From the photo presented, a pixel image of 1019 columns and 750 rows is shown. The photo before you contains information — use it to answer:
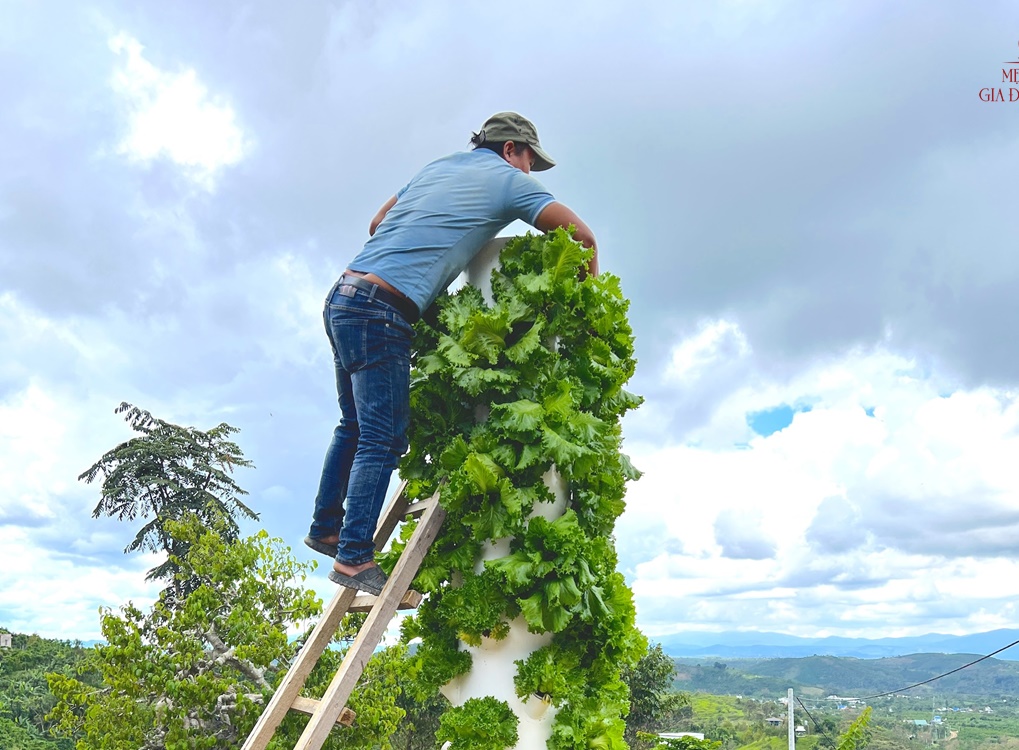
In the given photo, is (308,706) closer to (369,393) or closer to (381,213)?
(369,393)

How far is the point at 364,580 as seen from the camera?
4.11 metres

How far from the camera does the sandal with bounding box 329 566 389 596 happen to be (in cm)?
411

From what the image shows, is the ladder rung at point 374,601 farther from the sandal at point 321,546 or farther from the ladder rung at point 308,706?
the ladder rung at point 308,706

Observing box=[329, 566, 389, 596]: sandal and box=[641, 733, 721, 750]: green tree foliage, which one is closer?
box=[329, 566, 389, 596]: sandal

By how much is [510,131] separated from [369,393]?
159 cm

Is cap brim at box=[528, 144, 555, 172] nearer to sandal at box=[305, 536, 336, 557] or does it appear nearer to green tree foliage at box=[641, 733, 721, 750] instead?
sandal at box=[305, 536, 336, 557]

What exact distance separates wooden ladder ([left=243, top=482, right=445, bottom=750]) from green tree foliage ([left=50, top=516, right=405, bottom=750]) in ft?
15.1

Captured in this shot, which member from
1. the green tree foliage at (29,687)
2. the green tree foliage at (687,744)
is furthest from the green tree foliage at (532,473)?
the green tree foliage at (29,687)

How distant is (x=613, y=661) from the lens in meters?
4.17

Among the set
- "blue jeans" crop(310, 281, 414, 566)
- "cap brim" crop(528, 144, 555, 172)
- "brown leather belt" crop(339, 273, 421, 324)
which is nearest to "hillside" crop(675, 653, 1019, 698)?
"cap brim" crop(528, 144, 555, 172)

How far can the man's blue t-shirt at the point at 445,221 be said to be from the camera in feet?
13.6

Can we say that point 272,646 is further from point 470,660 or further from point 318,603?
point 470,660

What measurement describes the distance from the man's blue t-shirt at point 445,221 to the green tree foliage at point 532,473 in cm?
17

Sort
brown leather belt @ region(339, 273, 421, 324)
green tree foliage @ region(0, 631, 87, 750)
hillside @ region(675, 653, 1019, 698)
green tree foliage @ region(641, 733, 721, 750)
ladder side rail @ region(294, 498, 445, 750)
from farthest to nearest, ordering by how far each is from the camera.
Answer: hillside @ region(675, 653, 1019, 698) → green tree foliage @ region(0, 631, 87, 750) → green tree foliage @ region(641, 733, 721, 750) → brown leather belt @ region(339, 273, 421, 324) → ladder side rail @ region(294, 498, 445, 750)
